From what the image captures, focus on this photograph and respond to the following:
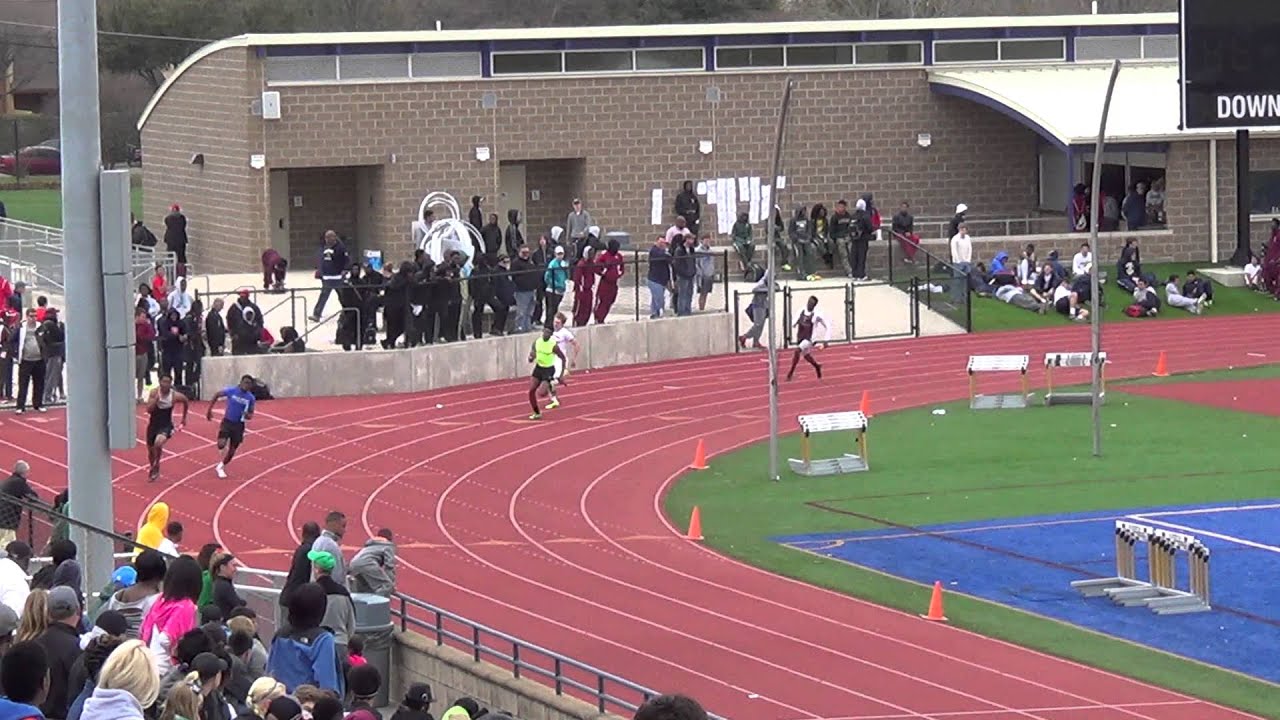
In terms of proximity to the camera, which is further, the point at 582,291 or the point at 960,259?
the point at 960,259

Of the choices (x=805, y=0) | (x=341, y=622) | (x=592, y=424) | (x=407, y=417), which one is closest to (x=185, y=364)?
(x=407, y=417)

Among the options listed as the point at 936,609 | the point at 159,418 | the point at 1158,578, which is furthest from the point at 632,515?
the point at 1158,578

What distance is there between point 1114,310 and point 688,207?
28.6ft

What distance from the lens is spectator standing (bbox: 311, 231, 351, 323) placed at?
130 feet

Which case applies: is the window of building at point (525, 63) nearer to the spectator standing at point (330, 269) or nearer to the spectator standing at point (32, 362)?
the spectator standing at point (330, 269)

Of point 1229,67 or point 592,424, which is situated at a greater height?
point 1229,67

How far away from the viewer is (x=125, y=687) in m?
10.1

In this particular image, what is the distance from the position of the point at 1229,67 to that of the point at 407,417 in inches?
778

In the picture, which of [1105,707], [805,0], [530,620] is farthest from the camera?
[805,0]

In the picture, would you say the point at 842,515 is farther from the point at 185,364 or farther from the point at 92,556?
the point at 92,556

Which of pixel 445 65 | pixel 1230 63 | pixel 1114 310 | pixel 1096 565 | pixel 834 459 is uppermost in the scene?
pixel 445 65

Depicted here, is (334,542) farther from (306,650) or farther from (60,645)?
(60,645)

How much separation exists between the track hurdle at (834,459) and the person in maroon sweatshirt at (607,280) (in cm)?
999

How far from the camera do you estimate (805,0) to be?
91062 mm
